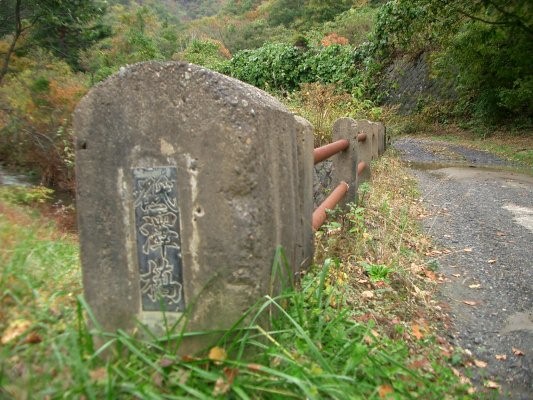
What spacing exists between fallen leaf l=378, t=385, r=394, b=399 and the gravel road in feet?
2.16

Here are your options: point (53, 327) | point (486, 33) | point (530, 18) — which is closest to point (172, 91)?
point (53, 327)

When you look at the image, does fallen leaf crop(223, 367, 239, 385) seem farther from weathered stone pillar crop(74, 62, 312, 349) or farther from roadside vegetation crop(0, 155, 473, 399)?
weathered stone pillar crop(74, 62, 312, 349)

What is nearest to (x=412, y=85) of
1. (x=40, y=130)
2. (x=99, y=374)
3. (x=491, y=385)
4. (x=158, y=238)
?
(x=40, y=130)

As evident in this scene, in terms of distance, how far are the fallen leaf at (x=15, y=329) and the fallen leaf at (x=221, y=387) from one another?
0.72m

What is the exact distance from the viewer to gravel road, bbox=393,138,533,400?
2.29 metres

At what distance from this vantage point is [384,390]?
164cm

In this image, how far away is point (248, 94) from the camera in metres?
1.57

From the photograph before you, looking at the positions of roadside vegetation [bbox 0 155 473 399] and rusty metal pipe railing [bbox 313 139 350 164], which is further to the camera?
rusty metal pipe railing [bbox 313 139 350 164]

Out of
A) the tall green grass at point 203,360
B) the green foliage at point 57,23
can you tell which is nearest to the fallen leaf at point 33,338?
the tall green grass at point 203,360

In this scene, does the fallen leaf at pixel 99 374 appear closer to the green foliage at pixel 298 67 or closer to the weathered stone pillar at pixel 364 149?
the weathered stone pillar at pixel 364 149

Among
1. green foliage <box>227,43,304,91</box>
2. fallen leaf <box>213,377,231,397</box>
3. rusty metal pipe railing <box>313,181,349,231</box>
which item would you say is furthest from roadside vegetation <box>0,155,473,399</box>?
green foliage <box>227,43,304,91</box>

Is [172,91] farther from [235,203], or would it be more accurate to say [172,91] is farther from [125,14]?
[125,14]

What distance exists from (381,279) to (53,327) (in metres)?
1.91

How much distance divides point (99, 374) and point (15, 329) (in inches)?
16.7
